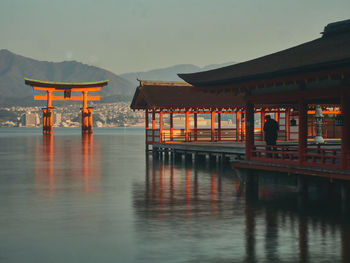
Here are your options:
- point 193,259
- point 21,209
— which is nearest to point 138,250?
point 193,259

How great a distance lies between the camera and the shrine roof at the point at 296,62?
1777 cm

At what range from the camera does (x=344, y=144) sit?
1762 cm

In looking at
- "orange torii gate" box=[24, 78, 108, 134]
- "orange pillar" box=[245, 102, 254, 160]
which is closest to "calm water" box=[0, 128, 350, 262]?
"orange pillar" box=[245, 102, 254, 160]

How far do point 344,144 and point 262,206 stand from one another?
3018mm

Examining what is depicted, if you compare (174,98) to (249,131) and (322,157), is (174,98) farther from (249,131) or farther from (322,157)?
(322,157)

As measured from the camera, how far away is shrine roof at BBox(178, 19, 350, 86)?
17766mm

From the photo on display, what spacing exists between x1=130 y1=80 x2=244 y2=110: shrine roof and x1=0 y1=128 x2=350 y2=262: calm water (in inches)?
805

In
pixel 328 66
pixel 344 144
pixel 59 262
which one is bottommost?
pixel 59 262

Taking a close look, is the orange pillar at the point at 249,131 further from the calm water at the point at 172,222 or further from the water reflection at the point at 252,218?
the calm water at the point at 172,222

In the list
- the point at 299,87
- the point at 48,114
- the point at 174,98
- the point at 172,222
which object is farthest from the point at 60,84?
the point at 172,222

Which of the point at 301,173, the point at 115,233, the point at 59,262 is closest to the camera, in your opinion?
the point at 59,262

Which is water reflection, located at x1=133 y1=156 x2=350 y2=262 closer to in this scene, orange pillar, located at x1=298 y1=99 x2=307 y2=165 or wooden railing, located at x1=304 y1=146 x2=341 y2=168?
wooden railing, located at x1=304 y1=146 x2=341 y2=168

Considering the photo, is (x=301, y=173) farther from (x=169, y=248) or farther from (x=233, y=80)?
(x=169, y=248)

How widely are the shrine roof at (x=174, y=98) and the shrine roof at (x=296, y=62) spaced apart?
20.1 metres
